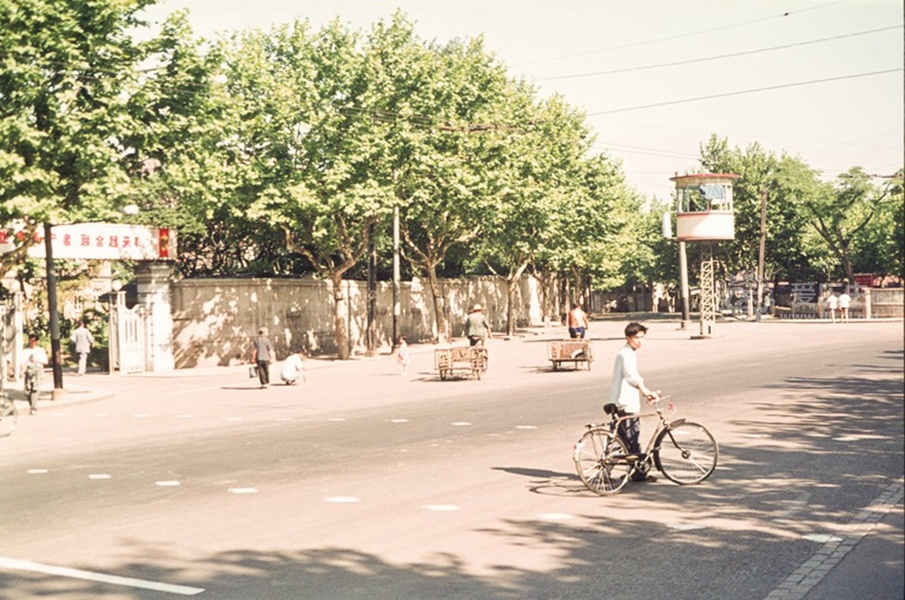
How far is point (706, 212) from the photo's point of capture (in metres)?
49.1

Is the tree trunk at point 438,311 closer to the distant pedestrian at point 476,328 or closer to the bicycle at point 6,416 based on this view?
the distant pedestrian at point 476,328

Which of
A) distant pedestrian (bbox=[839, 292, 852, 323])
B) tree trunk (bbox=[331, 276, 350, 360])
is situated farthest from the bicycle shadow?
distant pedestrian (bbox=[839, 292, 852, 323])

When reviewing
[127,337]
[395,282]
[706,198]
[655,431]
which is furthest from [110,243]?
[655,431]

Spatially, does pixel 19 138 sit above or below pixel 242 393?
above

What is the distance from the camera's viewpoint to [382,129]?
4053cm

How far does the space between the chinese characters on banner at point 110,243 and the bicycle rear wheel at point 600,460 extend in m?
26.9

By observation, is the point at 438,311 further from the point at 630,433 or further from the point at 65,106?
the point at 630,433

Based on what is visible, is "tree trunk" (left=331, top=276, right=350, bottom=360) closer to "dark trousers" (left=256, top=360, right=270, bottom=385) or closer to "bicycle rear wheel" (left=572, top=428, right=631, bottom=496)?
"dark trousers" (left=256, top=360, right=270, bottom=385)

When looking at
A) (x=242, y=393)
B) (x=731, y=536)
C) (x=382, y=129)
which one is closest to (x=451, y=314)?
(x=382, y=129)

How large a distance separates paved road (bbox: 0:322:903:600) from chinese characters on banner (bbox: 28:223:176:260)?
13899 millimetres

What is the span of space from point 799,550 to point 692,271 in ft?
258

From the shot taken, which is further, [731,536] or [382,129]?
[382,129]

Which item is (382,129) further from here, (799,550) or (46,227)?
(799,550)

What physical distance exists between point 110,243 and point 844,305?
41.6m
